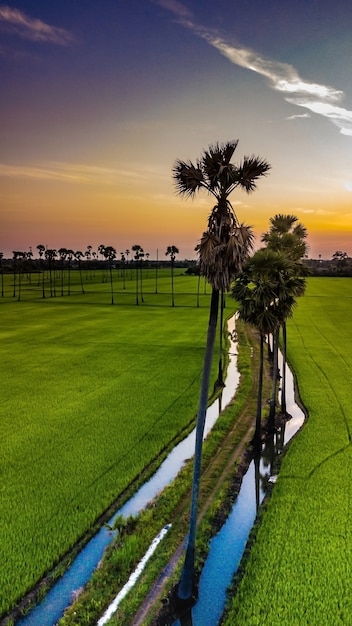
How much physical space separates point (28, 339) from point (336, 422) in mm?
47180

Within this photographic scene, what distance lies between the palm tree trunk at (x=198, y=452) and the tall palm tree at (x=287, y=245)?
13873 mm

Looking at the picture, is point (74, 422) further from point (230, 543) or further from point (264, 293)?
point (264, 293)

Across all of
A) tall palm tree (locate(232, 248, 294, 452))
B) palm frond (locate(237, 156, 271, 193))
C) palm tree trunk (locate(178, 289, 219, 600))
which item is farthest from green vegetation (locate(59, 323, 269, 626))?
palm frond (locate(237, 156, 271, 193))

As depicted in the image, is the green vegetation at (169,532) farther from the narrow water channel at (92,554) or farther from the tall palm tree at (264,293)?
the tall palm tree at (264,293)

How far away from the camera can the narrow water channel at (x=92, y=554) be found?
46.3 feet

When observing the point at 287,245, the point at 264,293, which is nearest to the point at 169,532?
the point at 264,293

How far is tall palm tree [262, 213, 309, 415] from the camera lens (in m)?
28.4

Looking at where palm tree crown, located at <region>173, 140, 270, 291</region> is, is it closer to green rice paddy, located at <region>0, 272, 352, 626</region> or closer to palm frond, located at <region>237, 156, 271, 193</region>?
palm frond, located at <region>237, 156, 271, 193</region>

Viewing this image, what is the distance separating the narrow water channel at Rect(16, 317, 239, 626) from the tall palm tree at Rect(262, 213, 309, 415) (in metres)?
8.05

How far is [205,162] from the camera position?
476 inches

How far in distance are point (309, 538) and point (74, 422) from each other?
18.1m

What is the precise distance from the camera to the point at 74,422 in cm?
3012

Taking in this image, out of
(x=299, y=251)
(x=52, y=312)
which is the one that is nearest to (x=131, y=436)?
(x=299, y=251)

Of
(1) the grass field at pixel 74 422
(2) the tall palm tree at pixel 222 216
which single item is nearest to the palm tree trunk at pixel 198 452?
(2) the tall palm tree at pixel 222 216
